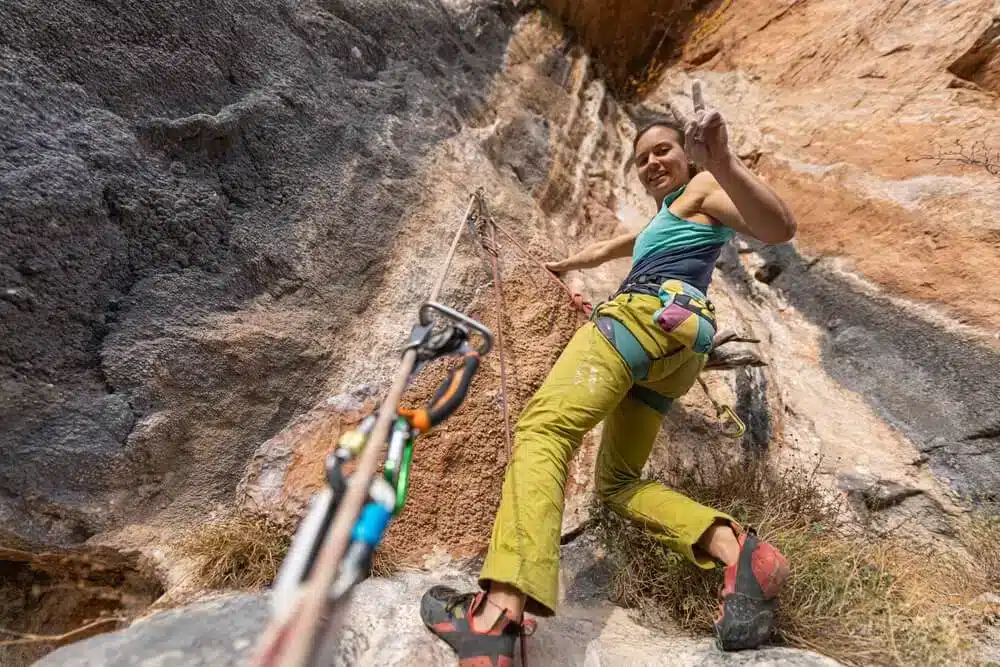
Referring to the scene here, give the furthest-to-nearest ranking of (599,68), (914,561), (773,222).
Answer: (599,68) < (914,561) < (773,222)

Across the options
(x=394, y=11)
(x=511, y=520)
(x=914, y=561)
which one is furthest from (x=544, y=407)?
(x=394, y=11)

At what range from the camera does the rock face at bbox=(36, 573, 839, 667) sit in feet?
4.22

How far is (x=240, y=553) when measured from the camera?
65.7 inches

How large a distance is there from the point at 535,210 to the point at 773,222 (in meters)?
1.69

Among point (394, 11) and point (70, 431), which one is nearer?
point (70, 431)

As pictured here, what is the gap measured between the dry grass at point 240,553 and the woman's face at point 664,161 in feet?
5.99

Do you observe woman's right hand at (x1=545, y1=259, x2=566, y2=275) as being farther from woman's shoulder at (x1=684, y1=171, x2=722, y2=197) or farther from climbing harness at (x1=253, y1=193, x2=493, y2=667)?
climbing harness at (x1=253, y1=193, x2=493, y2=667)

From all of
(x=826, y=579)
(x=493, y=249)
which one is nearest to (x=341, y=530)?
(x=826, y=579)

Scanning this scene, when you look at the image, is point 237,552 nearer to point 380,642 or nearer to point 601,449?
point 380,642

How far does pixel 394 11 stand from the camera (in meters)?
2.91

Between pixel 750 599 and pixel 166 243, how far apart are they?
7.47 feet

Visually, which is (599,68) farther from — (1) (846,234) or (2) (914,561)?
(2) (914,561)

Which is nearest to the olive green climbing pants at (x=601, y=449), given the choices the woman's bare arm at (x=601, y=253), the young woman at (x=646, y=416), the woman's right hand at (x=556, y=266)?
the young woman at (x=646, y=416)

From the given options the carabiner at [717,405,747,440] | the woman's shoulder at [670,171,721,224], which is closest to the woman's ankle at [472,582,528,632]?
the woman's shoulder at [670,171,721,224]
